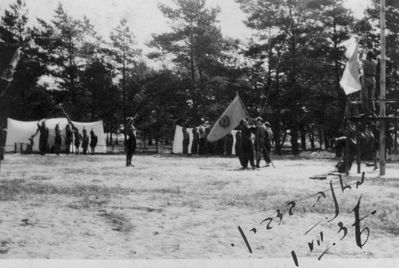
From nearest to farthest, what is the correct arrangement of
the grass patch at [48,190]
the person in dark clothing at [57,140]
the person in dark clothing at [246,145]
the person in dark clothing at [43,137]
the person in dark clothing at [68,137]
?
the grass patch at [48,190]
the person in dark clothing at [246,145]
the person in dark clothing at [43,137]
the person in dark clothing at [57,140]
the person in dark clothing at [68,137]

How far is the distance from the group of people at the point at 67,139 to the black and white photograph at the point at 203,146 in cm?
11

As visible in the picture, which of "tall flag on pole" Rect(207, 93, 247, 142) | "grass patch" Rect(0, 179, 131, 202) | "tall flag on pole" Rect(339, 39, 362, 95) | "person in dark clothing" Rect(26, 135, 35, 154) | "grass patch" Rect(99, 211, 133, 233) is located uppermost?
"tall flag on pole" Rect(339, 39, 362, 95)

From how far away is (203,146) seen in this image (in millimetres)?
30781

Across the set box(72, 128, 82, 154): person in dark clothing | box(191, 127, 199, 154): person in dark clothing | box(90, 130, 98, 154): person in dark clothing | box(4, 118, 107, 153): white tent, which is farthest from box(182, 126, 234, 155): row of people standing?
box(72, 128, 82, 154): person in dark clothing

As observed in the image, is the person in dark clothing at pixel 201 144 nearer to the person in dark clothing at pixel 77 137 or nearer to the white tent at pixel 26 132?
the white tent at pixel 26 132

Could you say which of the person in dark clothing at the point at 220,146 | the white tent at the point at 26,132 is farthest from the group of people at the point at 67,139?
the person in dark clothing at the point at 220,146

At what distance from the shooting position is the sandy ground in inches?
247

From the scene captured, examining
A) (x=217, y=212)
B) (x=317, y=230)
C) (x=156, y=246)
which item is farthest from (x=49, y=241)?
(x=317, y=230)

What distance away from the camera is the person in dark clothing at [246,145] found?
55.6ft

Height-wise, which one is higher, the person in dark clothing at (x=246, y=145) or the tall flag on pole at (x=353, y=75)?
the tall flag on pole at (x=353, y=75)

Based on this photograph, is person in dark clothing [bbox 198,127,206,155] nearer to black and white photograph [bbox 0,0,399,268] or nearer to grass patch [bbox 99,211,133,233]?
black and white photograph [bbox 0,0,399,268]

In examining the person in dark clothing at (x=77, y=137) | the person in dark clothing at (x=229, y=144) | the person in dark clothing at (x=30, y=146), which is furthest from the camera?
the person in dark clothing at (x=77, y=137)

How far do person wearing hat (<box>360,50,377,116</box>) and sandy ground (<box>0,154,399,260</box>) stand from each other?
235cm

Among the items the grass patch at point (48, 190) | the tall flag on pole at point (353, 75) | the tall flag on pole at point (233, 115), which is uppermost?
the tall flag on pole at point (353, 75)
